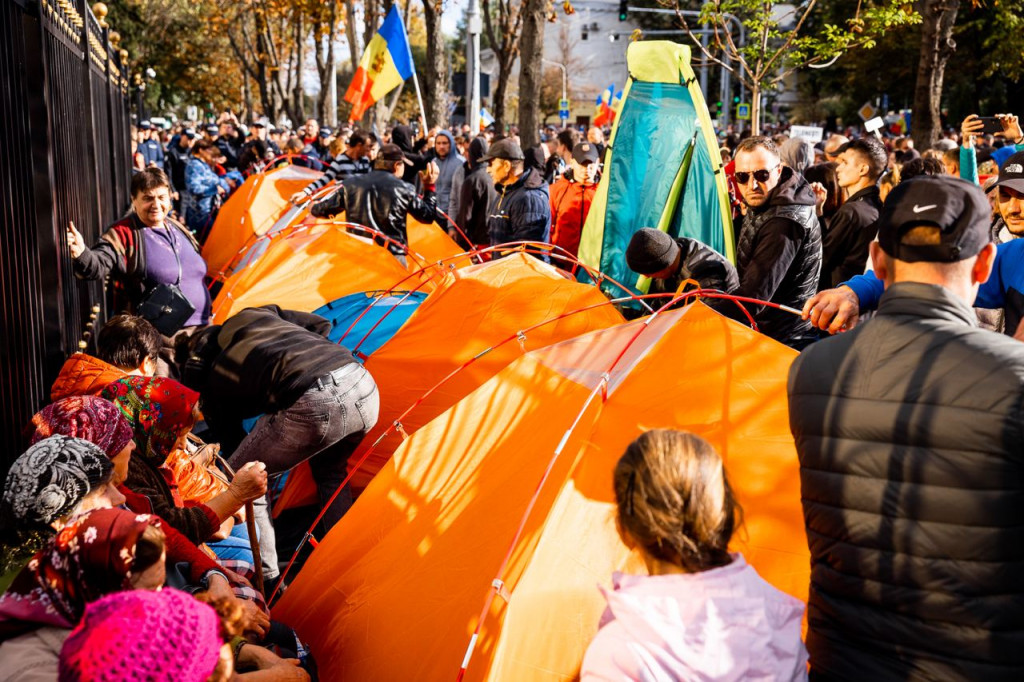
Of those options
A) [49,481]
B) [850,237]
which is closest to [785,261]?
[850,237]

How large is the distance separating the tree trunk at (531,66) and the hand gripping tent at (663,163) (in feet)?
23.0

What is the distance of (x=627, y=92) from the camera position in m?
6.72

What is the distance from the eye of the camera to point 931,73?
46.7 ft

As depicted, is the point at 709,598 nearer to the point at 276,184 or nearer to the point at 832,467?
the point at 832,467

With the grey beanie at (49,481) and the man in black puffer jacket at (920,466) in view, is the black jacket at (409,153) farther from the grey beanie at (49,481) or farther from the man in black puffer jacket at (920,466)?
the man in black puffer jacket at (920,466)

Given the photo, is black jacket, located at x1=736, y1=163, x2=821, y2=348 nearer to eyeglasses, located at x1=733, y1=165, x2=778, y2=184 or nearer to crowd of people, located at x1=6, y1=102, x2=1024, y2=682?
eyeglasses, located at x1=733, y1=165, x2=778, y2=184

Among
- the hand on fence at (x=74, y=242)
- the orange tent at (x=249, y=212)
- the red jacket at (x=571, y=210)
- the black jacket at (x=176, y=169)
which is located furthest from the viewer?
the black jacket at (x=176, y=169)

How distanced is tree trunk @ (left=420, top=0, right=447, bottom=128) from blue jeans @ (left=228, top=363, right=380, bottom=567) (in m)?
13.7

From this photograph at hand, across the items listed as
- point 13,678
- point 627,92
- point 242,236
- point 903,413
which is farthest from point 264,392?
point 242,236

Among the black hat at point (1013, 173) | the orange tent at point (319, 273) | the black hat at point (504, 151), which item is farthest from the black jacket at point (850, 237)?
the black hat at point (504, 151)

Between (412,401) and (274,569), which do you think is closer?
(274,569)

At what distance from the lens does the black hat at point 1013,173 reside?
421 centimetres

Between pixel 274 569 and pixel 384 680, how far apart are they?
49.3 inches

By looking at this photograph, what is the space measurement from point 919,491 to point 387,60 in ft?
39.1
